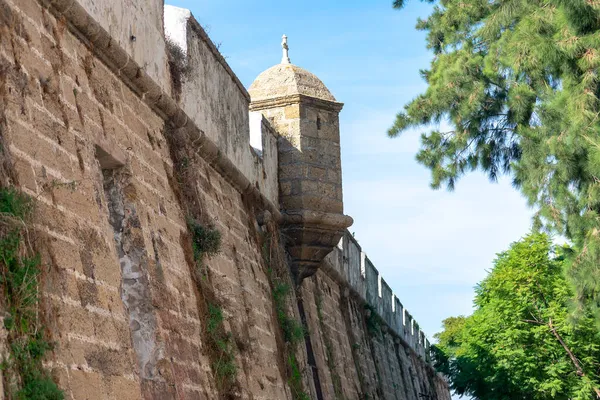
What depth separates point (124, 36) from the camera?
24.7 ft

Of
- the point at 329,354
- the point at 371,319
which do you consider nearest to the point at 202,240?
the point at 329,354

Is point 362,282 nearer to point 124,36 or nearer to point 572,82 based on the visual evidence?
point 572,82

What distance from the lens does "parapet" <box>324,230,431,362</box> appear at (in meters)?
18.0

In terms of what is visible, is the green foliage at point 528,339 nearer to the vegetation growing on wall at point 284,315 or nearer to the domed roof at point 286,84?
the domed roof at point 286,84

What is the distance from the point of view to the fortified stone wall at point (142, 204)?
539 cm

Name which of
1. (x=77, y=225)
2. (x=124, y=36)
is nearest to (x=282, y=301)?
(x=124, y=36)

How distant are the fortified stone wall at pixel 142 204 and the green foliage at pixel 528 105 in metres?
2.11

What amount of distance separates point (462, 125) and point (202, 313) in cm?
499

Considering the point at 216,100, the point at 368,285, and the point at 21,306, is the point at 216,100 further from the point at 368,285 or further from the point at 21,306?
the point at 368,285

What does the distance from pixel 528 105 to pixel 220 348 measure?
14.7ft

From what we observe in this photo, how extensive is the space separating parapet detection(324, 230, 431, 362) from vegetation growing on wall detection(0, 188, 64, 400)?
1144cm

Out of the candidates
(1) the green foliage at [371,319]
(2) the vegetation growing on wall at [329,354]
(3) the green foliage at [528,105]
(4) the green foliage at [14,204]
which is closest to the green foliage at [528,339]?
(1) the green foliage at [371,319]

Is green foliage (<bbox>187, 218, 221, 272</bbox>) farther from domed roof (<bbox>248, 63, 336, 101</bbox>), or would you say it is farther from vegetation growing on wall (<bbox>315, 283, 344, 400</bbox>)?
vegetation growing on wall (<bbox>315, 283, 344, 400</bbox>)

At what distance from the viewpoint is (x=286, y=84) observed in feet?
40.8
